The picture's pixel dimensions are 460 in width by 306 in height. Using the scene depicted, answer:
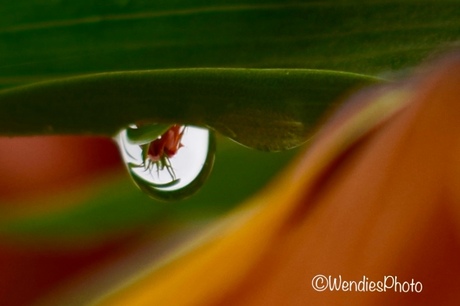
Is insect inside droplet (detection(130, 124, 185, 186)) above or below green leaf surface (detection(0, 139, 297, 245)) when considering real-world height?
above

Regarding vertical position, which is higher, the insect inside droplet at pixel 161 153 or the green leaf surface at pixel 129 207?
the insect inside droplet at pixel 161 153

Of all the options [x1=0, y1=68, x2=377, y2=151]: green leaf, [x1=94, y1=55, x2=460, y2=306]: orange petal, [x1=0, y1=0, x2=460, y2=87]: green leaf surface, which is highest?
[x1=0, y1=0, x2=460, y2=87]: green leaf surface

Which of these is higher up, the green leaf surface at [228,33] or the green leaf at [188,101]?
the green leaf surface at [228,33]

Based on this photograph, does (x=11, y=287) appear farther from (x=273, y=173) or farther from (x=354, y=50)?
(x=354, y=50)

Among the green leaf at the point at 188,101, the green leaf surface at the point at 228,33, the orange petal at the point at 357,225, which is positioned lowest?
the orange petal at the point at 357,225

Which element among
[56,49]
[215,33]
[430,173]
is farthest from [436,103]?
[56,49]
